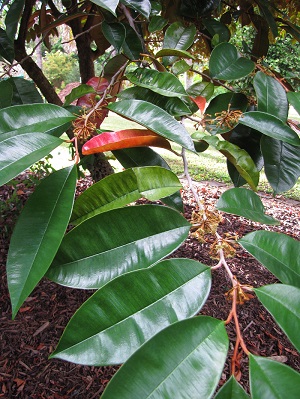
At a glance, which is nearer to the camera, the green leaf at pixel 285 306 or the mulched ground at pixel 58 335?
the green leaf at pixel 285 306

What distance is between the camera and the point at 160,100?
721 millimetres

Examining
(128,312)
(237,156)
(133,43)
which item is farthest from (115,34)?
(128,312)

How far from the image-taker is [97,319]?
372 mm

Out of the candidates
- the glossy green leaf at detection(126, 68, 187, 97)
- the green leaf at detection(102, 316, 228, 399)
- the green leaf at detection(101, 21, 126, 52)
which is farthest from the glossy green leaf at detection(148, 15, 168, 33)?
the green leaf at detection(102, 316, 228, 399)

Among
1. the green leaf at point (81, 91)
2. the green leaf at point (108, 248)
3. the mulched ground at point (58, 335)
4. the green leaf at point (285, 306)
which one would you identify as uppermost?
the green leaf at point (81, 91)

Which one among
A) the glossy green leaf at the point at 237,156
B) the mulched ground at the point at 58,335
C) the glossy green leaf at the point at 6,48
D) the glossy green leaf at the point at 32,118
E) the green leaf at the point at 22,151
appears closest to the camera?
the green leaf at the point at 22,151

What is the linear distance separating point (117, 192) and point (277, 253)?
0.80 ft

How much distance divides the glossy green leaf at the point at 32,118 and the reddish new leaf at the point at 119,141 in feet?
0.19

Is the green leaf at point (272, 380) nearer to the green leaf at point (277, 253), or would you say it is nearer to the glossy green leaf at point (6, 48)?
the green leaf at point (277, 253)

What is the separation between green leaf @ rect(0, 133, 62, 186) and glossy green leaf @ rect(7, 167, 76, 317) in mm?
45

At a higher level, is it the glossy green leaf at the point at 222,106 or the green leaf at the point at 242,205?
the glossy green leaf at the point at 222,106

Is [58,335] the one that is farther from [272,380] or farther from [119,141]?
[272,380]

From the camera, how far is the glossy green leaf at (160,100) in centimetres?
69

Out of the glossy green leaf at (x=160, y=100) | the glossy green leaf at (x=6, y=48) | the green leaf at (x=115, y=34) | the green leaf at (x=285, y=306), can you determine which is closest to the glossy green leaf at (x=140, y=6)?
the green leaf at (x=115, y=34)
